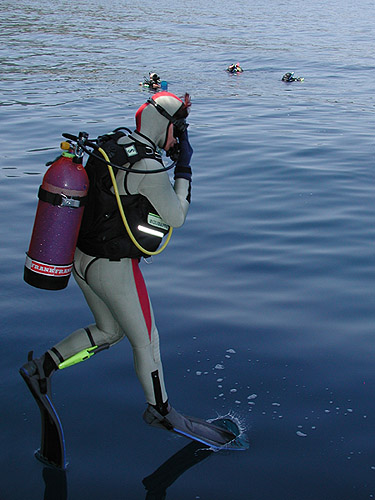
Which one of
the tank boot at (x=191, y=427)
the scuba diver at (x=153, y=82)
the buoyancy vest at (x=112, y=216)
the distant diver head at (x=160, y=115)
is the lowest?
the tank boot at (x=191, y=427)

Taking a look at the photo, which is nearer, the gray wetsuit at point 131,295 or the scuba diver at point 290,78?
the gray wetsuit at point 131,295

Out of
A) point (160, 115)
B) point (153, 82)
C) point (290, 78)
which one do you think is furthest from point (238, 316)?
point (290, 78)

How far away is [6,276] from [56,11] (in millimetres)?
42873

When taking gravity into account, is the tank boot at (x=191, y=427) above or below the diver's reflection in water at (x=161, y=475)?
above

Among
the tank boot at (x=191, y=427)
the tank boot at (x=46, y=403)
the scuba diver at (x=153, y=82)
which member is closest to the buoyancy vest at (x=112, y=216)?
the tank boot at (x=46, y=403)

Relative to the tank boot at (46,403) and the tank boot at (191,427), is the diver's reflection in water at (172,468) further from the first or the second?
the tank boot at (46,403)

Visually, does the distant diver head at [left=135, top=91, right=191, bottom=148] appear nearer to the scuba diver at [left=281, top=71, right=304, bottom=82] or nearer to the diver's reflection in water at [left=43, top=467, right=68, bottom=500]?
the diver's reflection in water at [left=43, top=467, right=68, bottom=500]

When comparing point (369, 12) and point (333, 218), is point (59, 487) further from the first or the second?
point (369, 12)

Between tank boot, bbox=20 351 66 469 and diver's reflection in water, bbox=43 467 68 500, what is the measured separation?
1.9 inches

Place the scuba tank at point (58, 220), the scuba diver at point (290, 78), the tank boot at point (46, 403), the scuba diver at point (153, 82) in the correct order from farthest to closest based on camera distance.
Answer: the scuba diver at point (290, 78) < the scuba diver at point (153, 82) < the tank boot at point (46, 403) < the scuba tank at point (58, 220)

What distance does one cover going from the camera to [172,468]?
430 centimetres

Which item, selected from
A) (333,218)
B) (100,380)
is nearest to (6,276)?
(100,380)

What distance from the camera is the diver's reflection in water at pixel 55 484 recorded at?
401 centimetres

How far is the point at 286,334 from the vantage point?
6.07 meters
